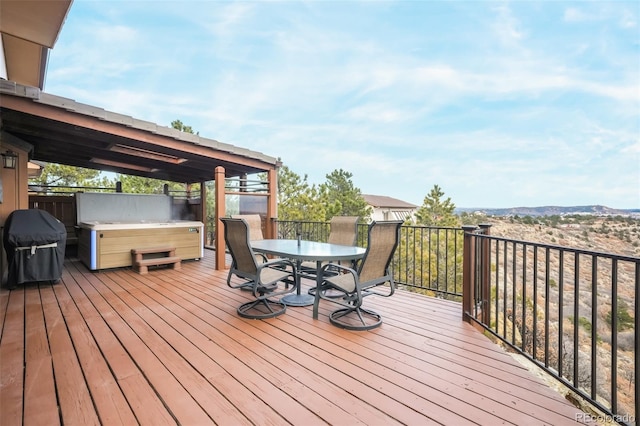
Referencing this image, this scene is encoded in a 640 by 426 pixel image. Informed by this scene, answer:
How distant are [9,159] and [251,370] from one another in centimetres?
561

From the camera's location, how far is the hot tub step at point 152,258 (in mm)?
5402

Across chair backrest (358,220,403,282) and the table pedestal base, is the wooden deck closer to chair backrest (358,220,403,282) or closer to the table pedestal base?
the table pedestal base

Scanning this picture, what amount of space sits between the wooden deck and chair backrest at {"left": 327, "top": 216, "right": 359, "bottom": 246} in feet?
3.60

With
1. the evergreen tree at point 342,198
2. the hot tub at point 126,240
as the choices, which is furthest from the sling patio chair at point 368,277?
the evergreen tree at point 342,198

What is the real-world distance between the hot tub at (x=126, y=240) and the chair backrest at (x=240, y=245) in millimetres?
3262

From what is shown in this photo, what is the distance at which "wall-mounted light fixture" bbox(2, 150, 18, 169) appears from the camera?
493 cm

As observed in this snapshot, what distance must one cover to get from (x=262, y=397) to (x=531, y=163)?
2952 centimetres

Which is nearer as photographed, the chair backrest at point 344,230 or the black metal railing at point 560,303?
the black metal railing at point 560,303

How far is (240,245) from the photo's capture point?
3.21m

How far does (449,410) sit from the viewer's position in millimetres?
1741

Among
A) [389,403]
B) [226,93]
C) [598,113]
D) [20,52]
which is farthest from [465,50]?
[389,403]

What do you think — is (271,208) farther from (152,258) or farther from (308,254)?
(308,254)

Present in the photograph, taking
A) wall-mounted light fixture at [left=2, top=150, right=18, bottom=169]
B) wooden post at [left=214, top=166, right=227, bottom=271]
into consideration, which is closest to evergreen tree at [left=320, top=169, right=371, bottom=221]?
wooden post at [left=214, top=166, right=227, bottom=271]

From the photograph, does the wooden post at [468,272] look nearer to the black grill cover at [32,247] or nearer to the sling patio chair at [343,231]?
the sling patio chair at [343,231]
